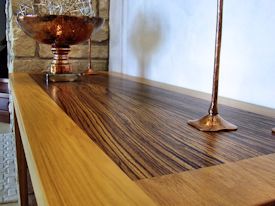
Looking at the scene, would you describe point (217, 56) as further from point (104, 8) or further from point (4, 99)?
point (4, 99)

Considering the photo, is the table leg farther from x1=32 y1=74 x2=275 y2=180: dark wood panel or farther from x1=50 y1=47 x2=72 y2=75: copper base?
x1=32 y1=74 x2=275 y2=180: dark wood panel

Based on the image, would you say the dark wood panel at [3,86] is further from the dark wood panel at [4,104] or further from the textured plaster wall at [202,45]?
the textured plaster wall at [202,45]

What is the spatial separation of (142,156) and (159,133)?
10cm

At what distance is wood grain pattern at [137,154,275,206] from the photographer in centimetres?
24

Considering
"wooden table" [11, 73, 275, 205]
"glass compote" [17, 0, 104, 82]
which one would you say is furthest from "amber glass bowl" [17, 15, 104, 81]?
"wooden table" [11, 73, 275, 205]

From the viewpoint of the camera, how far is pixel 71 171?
0.93ft

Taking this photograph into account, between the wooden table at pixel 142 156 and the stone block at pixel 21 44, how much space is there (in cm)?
96

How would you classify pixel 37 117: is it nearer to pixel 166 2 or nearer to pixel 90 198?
pixel 90 198

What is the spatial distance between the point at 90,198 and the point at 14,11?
1.44 meters

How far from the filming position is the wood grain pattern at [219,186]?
24 centimetres

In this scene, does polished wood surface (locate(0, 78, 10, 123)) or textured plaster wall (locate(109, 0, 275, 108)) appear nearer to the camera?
textured plaster wall (locate(109, 0, 275, 108))

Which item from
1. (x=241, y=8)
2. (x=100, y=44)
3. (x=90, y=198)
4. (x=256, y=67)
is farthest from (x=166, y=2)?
(x=90, y=198)

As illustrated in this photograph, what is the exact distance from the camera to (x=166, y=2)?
105cm

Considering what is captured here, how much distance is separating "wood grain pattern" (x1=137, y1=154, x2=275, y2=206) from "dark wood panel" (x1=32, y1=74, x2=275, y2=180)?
0.02 metres
